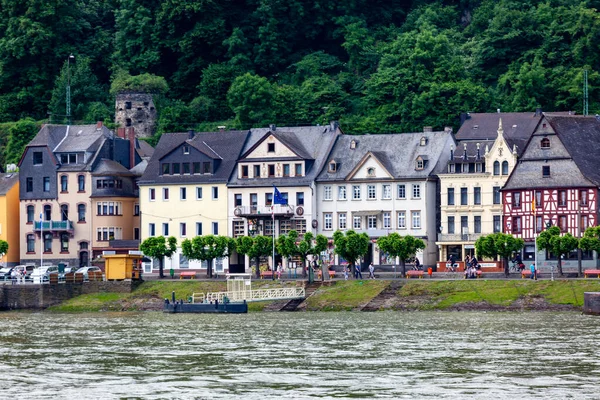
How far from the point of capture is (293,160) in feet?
409

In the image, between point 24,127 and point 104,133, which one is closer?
point 104,133

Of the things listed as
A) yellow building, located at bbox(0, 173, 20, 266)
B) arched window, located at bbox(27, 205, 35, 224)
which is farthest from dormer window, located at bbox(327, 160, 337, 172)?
yellow building, located at bbox(0, 173, 20, 266)

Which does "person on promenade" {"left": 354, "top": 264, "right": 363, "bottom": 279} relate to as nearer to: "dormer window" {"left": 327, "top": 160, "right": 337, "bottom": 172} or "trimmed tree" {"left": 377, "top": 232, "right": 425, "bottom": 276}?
"trimmed tree" {"left": 377, "top": 232, "right": 425, "bottom": 276}

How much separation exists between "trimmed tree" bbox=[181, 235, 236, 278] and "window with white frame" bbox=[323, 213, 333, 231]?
35.5 ft

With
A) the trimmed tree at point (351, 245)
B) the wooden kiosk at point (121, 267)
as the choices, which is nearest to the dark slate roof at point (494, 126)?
the trimmed tree at point (351, 245)

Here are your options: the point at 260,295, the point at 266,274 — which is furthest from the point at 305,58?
the point at 260,295

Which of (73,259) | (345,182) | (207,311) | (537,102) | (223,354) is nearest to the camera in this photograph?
(223,354)

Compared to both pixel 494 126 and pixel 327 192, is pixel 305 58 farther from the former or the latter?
pixel 327 192

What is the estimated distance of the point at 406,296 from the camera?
101 m

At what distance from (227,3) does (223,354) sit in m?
97.8

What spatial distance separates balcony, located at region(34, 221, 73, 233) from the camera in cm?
13050

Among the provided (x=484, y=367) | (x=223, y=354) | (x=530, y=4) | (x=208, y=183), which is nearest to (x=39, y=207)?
(x=208, y=183)

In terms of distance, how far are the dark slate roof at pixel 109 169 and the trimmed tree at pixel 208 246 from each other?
17.5m

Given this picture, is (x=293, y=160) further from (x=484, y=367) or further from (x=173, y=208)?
(x=484, y=367)
